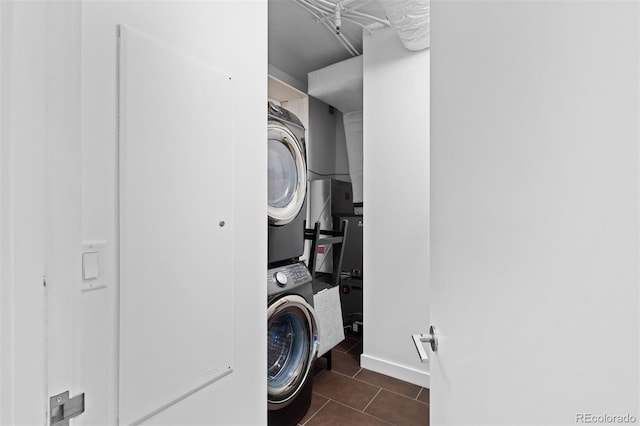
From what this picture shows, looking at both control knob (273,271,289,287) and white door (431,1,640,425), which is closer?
white door (431,1,640,425)

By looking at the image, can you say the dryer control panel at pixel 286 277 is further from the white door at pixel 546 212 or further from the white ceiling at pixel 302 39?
the white ceiling at pixel 302 39

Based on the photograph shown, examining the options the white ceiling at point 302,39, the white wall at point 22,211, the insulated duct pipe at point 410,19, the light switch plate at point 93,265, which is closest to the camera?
the white wall at point 22,211

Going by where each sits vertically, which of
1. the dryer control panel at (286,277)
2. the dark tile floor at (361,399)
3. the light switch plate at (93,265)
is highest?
the light switch plate at (93,265)

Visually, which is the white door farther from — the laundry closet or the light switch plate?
the laundry closet

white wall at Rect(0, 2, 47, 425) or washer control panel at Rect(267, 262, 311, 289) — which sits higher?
white wall at Rect(0, 2, 47, 425)

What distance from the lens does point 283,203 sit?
1.78m

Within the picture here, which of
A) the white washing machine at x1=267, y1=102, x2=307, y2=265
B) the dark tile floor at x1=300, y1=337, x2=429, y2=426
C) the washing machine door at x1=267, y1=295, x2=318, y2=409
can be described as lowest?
the dark tile floor at x1=300, y1=337, x2=429, y2=426

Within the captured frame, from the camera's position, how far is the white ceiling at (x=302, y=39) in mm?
2287

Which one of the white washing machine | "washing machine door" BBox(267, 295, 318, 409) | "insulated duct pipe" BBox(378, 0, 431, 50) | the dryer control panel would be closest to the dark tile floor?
"washing machine door" BBox(267, 295, 318, 409)

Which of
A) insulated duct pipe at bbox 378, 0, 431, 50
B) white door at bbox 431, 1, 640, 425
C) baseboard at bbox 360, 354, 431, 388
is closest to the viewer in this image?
white door at bbox 431, 1, 640, 425

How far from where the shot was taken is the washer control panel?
1.65m

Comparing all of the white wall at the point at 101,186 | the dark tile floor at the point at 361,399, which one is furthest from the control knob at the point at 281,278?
the dark tile floor at the point at 361,399

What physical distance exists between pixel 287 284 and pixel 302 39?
2260 mm

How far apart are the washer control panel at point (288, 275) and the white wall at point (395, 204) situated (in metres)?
0.79
